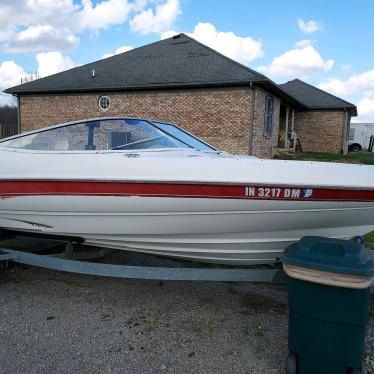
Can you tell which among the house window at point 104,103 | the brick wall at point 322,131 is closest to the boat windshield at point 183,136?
the house window at point 104,103

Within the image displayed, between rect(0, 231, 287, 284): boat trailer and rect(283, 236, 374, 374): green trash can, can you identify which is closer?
rect(283, 236, 374, 374): green trash can

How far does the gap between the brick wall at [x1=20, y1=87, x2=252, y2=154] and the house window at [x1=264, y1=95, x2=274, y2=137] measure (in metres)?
1.97

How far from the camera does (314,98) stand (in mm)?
26500

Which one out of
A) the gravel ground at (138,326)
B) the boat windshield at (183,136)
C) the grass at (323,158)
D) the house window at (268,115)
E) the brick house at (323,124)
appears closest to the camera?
the gravel ground at (138,326)

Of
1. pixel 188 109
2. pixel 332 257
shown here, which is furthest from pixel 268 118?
pixel 332 257

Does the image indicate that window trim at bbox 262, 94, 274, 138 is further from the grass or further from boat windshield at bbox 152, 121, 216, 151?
boat windshield at bbox 152, 121, 216, 151

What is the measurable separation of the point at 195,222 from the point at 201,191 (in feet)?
0.98

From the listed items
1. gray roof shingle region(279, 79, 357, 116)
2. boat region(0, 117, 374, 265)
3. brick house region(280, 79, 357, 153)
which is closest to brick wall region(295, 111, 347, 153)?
brick house region(280, 79, 357, 153)

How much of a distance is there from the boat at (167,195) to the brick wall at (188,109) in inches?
493

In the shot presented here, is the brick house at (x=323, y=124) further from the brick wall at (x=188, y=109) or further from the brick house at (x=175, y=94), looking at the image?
the brick wall at (x=188, y=109)

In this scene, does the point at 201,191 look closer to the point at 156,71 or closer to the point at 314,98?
the point at 156,71

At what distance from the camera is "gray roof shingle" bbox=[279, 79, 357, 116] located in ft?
82.0

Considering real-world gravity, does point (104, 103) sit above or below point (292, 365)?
above

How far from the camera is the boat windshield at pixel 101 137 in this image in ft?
13.1
